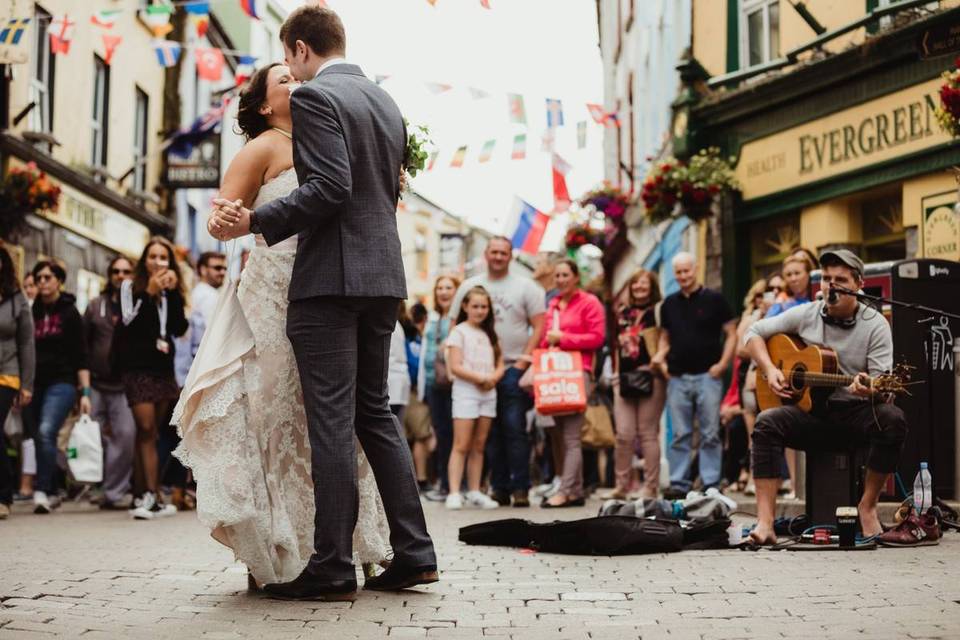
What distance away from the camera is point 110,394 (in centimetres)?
1266

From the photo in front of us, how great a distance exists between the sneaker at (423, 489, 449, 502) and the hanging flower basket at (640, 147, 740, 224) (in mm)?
4977

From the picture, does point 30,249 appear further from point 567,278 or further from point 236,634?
point 236,634

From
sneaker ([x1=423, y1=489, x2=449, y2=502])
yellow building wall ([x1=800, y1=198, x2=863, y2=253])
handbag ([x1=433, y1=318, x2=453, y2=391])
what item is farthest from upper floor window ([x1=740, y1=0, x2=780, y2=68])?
sneaker ([x1=423, y1=489, x2=449, y2=502])

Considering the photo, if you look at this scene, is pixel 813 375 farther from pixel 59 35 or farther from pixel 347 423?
pixel 59 35

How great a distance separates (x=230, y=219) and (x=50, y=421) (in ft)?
24.6

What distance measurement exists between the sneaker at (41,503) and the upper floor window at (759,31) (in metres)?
9.79

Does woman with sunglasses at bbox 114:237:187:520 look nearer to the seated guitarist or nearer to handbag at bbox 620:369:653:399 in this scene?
handbag at bbox 620:369:653:399

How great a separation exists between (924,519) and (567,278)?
5.54 m

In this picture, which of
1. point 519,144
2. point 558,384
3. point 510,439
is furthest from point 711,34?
point 510,439

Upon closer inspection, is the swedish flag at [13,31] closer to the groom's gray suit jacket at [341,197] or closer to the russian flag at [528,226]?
the russian flag at [528,226]

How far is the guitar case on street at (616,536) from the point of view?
25.1 feet

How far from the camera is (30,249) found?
2166 cm

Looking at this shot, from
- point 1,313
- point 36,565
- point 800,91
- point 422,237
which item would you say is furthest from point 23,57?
point 422,237

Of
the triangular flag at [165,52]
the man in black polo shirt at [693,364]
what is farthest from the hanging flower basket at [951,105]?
the triangular flag at [165,52]
